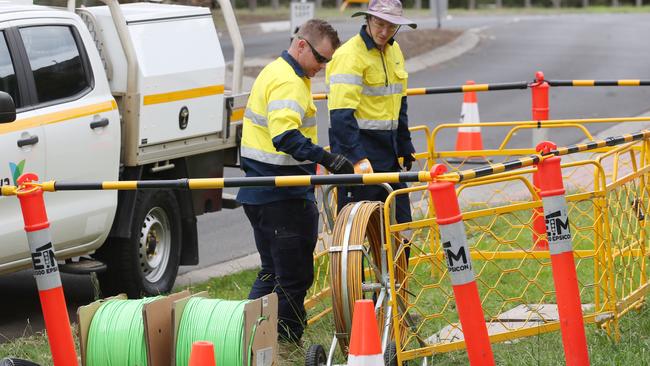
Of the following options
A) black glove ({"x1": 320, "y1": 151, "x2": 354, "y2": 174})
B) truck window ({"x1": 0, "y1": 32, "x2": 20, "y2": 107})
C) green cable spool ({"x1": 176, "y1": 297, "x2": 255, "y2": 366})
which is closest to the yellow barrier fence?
black glove ({"x1": 320, "y1": 151, "x2": 354, "y2": 174})

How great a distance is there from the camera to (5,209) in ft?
25.7

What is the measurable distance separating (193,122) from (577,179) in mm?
4884

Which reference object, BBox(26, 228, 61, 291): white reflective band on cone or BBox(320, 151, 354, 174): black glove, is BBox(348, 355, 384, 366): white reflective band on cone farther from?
BBox(320, 151, 354, 174): black glove

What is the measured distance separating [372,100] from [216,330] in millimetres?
2674

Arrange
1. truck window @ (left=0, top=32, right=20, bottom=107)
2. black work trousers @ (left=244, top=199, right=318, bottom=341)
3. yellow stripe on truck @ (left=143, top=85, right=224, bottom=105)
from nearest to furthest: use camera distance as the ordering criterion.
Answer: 1. black work trousers @ (left=244, top=199, right=318, bottom=341)
2. truck window @ (left=0, top=32, right=20, bottom=107)
3. yellow stripe on truck @ (left=143, top=85, right=224, bottom=105)

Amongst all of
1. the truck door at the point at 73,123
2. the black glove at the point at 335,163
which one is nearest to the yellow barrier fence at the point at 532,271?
the black glove at the point at 335,163

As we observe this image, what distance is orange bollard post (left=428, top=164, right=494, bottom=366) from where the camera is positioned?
523cm

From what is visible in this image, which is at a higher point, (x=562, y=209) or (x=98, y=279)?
(x=562, y=209)

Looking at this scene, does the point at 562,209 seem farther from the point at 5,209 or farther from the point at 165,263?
the point at 165,263

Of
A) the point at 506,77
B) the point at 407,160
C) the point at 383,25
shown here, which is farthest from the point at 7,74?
the point at 506,77

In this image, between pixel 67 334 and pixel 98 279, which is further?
pixel 98 279

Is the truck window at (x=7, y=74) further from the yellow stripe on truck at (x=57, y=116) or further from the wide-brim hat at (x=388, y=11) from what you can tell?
the wide-brim hat at (x=388, y=11)

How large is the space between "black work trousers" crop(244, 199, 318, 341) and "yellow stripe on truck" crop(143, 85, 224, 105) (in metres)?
1.95

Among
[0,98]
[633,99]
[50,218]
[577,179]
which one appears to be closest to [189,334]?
[0,98]
